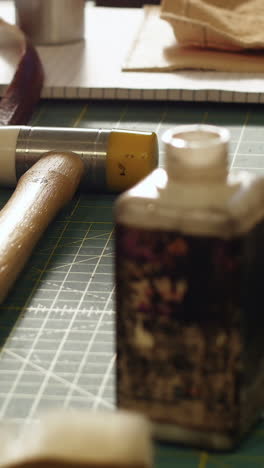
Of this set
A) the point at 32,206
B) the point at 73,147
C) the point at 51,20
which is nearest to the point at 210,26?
the point at 51,20

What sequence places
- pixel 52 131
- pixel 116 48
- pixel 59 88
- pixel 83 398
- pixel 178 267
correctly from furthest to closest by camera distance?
1. pixel 116 48
2. pixel 59 88
3. pixel 52 131
4. pixel 83 398
5. pixel 178 267

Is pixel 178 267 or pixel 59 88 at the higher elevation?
pixel 178 267

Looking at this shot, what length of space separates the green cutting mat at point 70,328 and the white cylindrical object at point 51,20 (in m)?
0.95

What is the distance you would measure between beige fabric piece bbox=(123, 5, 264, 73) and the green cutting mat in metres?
0.52

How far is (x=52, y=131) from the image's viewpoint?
6.23ft

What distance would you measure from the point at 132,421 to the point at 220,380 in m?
0.21

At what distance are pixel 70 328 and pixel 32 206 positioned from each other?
31 centimetres

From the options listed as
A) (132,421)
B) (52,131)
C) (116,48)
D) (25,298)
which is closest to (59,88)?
(116,48)

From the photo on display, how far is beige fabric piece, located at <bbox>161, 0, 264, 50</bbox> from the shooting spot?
8.55ft

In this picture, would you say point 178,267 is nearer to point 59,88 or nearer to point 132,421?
point 132,421

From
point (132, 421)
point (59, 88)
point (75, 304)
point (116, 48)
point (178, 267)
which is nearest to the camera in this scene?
point (132, 421)

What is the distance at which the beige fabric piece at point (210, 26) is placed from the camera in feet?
8.55

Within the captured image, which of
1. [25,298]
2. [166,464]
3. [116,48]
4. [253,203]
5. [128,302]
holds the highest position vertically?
[253,203]

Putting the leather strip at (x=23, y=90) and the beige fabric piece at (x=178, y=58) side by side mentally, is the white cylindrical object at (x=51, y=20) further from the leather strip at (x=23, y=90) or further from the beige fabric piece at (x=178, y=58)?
the leather strip at (x=23, y=90)
